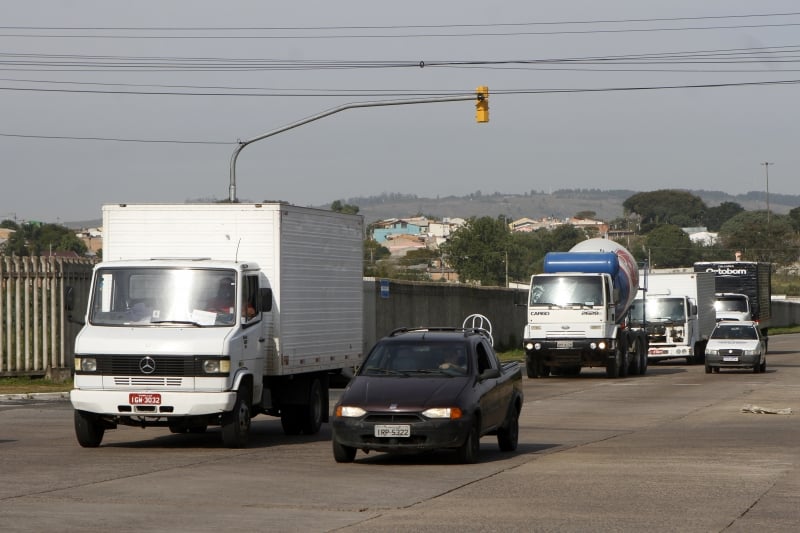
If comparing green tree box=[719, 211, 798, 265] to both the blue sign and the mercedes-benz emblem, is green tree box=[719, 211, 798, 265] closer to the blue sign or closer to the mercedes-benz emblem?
the blue sign

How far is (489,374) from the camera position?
16266 millimetres

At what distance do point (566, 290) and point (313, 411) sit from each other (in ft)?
62.0

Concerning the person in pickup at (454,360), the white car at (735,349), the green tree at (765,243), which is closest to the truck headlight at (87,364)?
the person in pickup at (454,360)

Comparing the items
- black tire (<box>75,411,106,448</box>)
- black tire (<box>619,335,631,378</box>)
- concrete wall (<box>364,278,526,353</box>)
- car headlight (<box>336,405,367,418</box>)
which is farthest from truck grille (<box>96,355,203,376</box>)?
concrete wall (<box>364,278,526,353</box>)

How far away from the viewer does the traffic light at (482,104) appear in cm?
3281

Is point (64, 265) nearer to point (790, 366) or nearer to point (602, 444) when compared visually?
point (602, 444)

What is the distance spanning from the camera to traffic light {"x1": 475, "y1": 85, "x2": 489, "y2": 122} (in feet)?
108

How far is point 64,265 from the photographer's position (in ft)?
101

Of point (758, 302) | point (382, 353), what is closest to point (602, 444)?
point (382, 353)

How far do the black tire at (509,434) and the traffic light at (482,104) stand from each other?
1609 cm

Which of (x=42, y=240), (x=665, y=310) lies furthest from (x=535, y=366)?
(x=42, y=240)

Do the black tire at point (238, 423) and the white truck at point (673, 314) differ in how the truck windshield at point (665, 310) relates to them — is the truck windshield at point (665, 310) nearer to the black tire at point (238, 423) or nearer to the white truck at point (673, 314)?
the white truck at point (673, 314)

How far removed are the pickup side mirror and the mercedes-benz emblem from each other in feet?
13.3

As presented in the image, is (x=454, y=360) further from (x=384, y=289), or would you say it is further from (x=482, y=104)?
(x=384, y=289)
